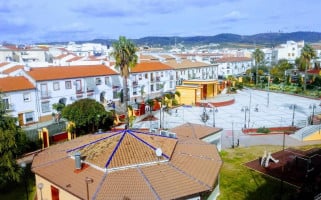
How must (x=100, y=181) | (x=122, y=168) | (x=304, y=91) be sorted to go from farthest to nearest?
1. (x=304, y=91)
2. (x=122, y=168)
3. (x=100, y=181)

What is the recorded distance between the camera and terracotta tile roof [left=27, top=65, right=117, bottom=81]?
4738 centimetres

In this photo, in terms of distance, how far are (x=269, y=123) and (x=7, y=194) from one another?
33.7 m

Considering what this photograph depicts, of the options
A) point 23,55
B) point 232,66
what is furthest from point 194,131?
point 232,66

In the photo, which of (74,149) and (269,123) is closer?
(74,149)

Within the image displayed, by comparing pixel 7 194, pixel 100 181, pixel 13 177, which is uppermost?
pixel 100 181

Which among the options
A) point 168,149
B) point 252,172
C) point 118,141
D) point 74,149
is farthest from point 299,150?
point 74,149

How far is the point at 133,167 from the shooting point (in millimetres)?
18391

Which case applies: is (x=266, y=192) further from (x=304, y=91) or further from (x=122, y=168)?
(x=304, y=91)

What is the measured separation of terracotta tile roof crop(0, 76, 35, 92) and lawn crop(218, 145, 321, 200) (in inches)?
1180

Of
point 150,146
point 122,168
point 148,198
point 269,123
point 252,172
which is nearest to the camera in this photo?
point 148,198

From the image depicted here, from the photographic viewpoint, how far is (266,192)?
22766 millimetres

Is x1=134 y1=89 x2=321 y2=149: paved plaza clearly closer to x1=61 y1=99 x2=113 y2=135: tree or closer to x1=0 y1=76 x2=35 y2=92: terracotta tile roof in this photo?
x1=61 y1=99 x2=113 y2=135: tree

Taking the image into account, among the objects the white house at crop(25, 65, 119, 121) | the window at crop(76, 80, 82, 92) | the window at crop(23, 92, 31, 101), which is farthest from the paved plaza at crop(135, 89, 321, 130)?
the window at crop(23, 92, 31, 101)

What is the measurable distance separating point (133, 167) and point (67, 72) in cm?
3672
